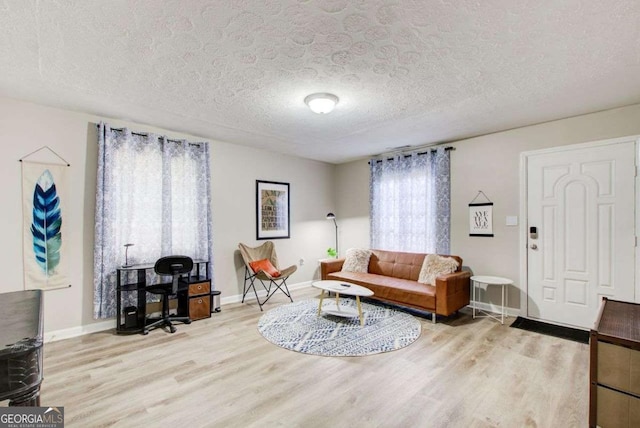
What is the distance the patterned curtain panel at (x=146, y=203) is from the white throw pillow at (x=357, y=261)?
221cm

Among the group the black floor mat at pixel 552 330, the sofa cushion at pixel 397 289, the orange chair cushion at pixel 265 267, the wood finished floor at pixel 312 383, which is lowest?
the wood finished floor at pixel 312 383

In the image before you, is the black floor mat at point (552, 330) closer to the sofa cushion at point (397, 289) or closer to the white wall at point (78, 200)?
the sofa cushion at point (397, 289)

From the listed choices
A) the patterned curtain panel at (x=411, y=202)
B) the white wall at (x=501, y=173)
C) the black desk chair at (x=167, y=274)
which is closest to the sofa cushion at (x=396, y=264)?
the patterned curtain panel at (x=411, y=202)

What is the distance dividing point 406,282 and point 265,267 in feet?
7.00

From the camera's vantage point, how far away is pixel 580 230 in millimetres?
3430

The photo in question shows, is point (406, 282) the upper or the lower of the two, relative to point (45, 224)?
lower

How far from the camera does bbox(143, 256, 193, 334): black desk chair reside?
340 centimetres

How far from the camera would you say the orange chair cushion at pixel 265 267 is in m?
4.50

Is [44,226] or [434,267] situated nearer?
[44,226]

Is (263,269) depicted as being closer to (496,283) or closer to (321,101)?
(321,101)

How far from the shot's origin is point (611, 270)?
3.24 meters

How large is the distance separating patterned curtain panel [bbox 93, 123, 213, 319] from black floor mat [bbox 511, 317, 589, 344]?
4129mm

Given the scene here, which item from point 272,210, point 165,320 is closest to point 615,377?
point 165,320

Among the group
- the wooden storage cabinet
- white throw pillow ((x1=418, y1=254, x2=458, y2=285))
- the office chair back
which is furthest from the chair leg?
white throw pillow ((x1=418, y1=254, x2=458, y2=285))
